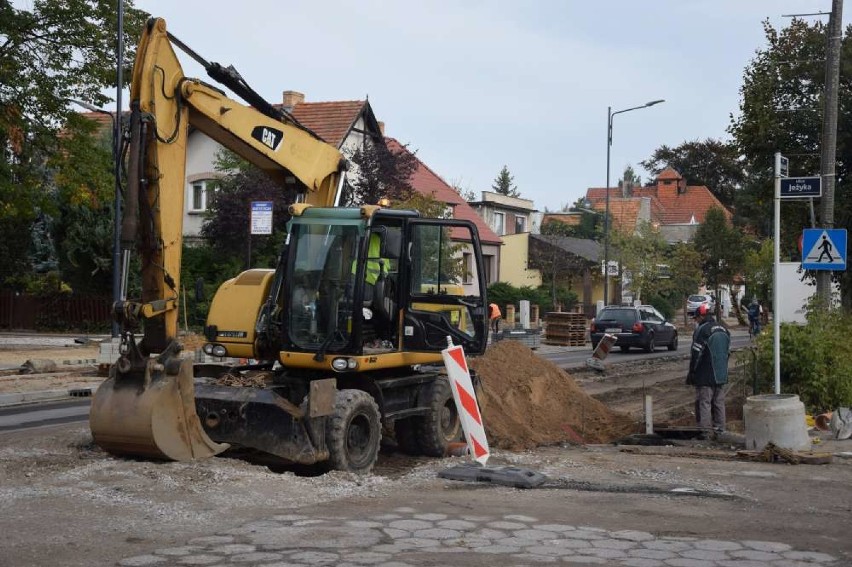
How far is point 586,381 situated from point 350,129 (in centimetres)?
2161

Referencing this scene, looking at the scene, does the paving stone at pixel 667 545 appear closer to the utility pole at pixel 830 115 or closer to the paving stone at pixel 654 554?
the paving stone at pixel 654 554

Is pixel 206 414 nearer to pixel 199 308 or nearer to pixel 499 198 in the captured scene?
pixel 199 308

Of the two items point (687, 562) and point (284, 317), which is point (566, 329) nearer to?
point (284, 317)

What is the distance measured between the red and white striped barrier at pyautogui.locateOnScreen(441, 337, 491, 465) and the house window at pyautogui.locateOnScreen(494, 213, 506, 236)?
54.4 metres

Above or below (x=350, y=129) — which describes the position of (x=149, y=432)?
below

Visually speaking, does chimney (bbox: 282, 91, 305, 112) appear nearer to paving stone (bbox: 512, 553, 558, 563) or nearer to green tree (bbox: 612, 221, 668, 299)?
green tree (bbox: 612, 221, 668, 299)

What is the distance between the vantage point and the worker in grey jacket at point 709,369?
44.9 ft

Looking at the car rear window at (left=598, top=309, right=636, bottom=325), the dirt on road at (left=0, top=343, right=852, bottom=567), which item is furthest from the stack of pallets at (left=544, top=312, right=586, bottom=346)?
the dirt on road at (left=0, top=343, right=852, bottom=567)

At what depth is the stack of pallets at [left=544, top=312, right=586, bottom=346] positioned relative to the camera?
38.4 metres

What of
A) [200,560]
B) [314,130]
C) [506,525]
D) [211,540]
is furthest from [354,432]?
[314,130]

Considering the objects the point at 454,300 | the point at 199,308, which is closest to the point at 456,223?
the point at 454,300

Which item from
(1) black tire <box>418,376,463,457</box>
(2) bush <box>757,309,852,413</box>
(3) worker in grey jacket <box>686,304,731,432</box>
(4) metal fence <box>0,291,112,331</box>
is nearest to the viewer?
(1) black tire <box>418,376,463,457</box>

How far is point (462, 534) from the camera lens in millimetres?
7414

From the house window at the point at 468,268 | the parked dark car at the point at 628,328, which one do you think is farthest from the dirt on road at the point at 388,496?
the parked dark car at the point at 628,328
